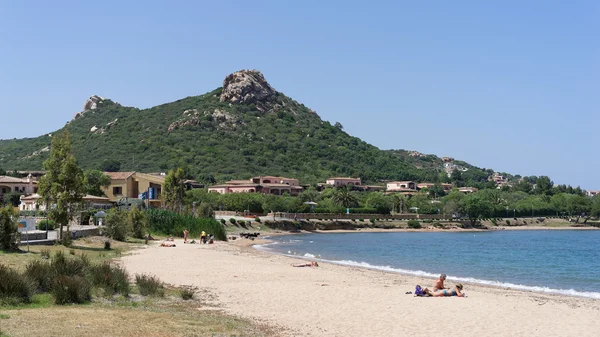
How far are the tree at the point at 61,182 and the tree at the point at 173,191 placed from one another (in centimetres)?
4118

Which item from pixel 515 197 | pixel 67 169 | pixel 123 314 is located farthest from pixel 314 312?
pixel 515 197

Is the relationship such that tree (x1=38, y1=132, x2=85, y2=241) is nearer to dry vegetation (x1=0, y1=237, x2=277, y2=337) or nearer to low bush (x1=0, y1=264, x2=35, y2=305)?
dry vegetation (x1=0, y1=237, x2=277, y2=337)

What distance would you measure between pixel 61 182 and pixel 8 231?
858cm

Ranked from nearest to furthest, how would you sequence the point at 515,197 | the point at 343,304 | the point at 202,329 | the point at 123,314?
the point at 202,329 < the point at 123,314 < the point at 343,304 < the point at 515,197

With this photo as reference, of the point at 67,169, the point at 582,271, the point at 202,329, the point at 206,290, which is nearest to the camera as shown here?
the point at 202,329

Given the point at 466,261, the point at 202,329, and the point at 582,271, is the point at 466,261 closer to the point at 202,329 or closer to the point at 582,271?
the point at 582,271

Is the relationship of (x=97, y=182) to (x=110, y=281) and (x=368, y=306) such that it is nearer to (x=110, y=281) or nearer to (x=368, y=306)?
(x=110, y=281)

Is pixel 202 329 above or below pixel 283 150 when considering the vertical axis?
below

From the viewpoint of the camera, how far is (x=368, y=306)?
19438 mm

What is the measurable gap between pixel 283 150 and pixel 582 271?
16010 cm

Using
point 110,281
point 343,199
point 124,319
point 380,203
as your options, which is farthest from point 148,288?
point 380,203

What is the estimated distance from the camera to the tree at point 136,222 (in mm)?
49688

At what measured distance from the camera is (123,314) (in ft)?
50.9

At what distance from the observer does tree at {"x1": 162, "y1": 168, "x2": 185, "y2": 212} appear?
77312 mm
